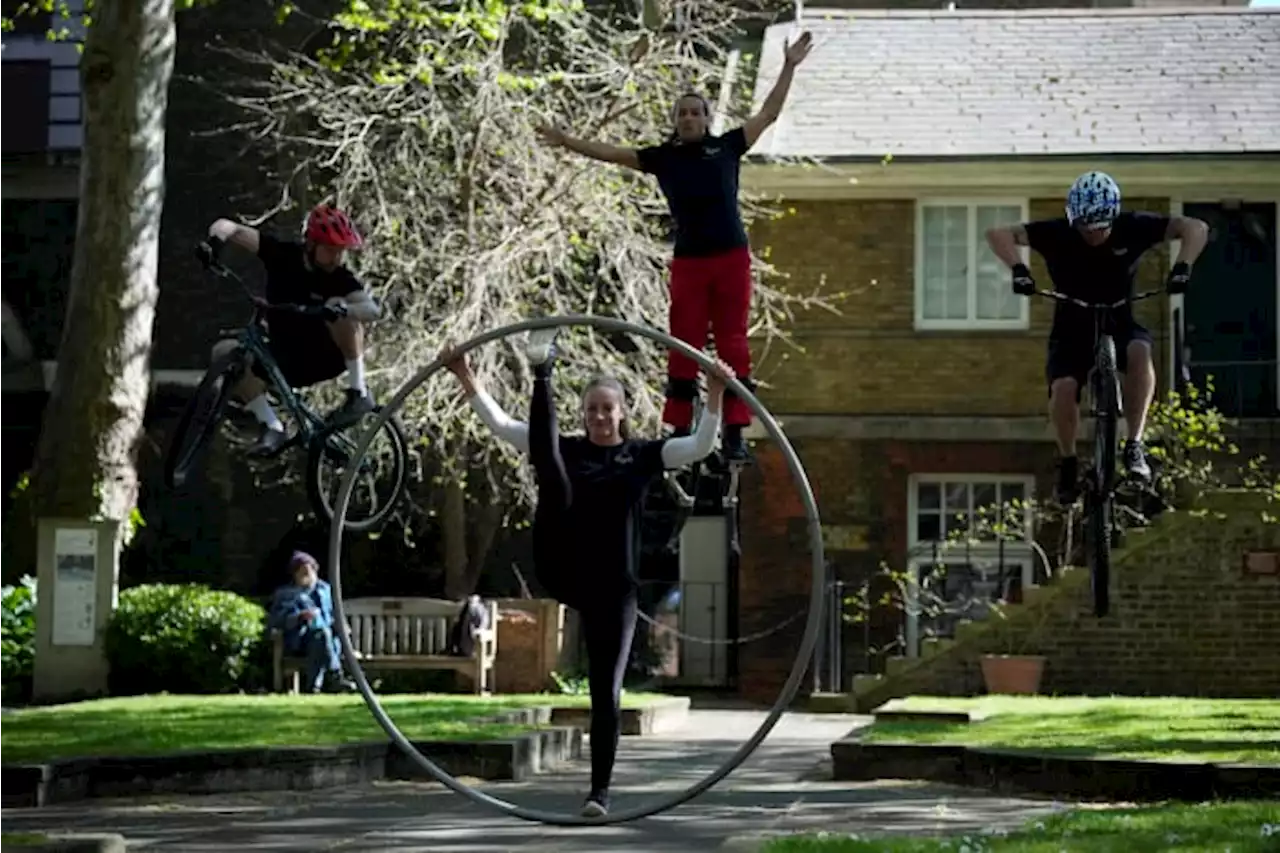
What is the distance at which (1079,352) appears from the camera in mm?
13414

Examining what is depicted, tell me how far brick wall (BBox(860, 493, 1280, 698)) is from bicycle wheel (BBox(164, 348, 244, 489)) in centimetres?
1342

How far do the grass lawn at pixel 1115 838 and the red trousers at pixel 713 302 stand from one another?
94.4 inches

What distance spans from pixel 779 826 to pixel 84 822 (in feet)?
10.7

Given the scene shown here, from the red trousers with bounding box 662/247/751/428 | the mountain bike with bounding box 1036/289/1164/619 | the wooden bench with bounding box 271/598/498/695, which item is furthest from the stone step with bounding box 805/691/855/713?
the red trousers with bounding box 662/247/751/428

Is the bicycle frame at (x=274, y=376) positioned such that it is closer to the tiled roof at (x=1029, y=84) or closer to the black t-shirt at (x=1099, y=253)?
the black t-shirt at (x=1099, y=253)

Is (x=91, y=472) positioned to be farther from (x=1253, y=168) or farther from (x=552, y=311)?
(x=1253, y=168)

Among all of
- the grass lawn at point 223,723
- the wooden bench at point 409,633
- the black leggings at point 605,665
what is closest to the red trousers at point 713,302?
the black leggings at point 605,665

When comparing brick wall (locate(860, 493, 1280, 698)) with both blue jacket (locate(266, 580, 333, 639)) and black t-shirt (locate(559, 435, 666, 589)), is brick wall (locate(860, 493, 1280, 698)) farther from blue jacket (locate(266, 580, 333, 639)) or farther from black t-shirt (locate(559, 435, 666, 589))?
black t-shirt (locate(559, 435, 666, 589))

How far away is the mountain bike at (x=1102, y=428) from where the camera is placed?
1310 centimetres

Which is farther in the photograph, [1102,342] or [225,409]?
[225,409]

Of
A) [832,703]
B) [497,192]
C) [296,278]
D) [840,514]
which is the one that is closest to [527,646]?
[832,703]

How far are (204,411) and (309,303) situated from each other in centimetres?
81

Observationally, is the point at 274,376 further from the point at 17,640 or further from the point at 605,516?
the point at 17,640

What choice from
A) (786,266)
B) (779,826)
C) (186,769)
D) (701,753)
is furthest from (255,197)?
(779,826)
